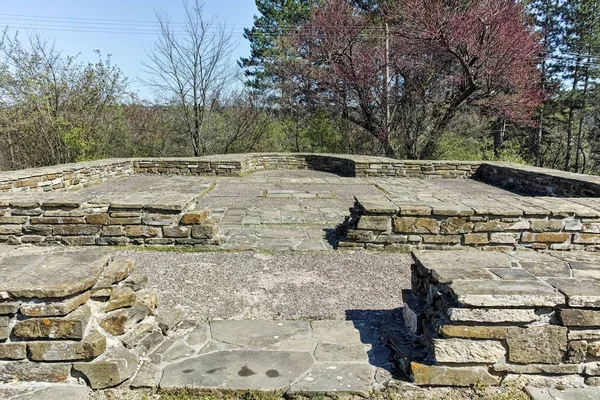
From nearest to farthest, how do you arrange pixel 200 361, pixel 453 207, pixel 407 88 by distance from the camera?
1. pixel 200 361
2. pixel 453 207
3. pixel 407 88

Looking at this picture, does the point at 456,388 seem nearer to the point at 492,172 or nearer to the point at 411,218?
the point at 411,218

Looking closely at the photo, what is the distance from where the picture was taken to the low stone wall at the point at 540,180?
630 cm

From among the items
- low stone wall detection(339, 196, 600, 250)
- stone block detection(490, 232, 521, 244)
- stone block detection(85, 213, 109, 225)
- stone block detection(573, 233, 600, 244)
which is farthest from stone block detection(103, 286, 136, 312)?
stone block detection(573, 233, 600, 244)

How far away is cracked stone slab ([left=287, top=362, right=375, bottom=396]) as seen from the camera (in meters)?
1.80

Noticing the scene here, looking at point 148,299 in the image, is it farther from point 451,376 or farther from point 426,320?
point 451,376

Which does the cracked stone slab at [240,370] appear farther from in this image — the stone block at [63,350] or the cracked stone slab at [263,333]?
the stone block at [63,350]

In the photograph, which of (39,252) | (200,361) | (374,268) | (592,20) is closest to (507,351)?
(200,361)

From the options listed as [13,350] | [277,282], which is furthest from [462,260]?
[13,350]

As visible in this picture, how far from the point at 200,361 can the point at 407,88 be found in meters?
13.1

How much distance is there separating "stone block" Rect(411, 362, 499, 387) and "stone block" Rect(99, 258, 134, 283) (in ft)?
5.47

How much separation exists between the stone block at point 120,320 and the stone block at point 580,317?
2202 millimetres

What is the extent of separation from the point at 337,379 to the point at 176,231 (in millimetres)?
2888

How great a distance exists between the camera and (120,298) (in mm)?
2125

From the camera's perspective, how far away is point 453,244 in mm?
4117
